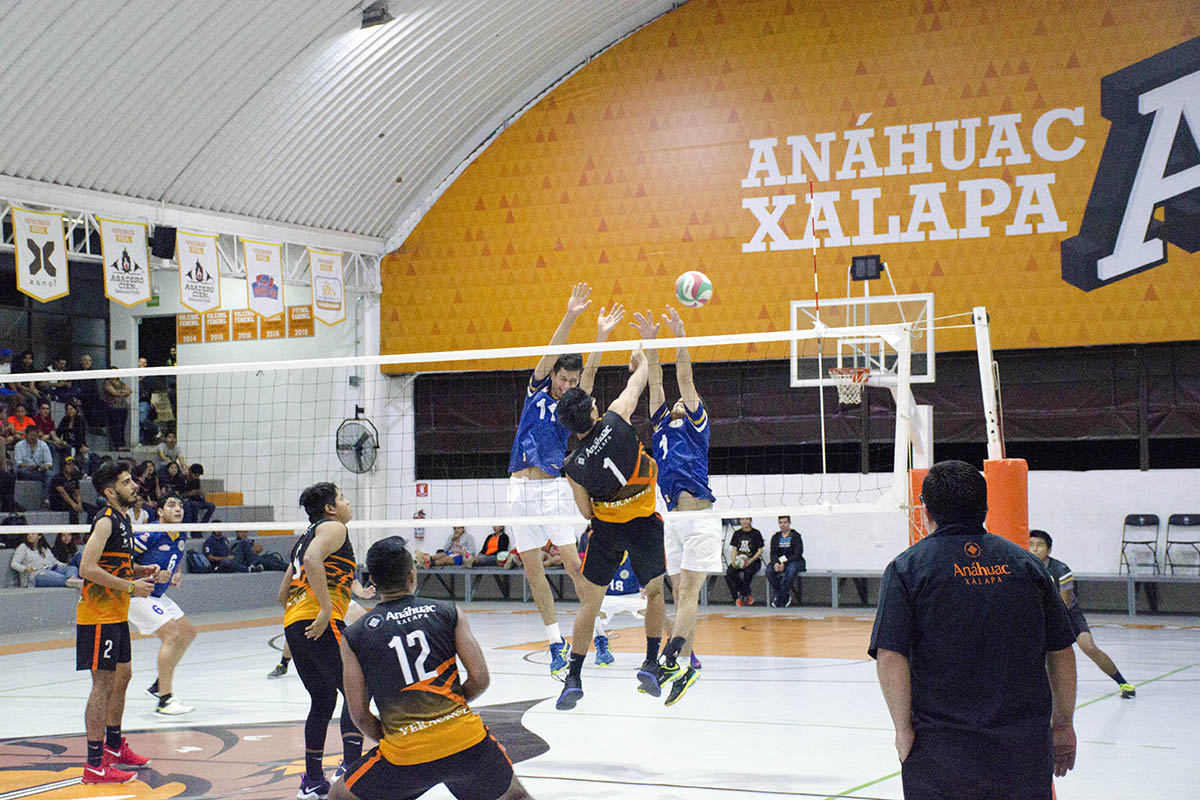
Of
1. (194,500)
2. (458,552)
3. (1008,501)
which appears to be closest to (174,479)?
(194,500)

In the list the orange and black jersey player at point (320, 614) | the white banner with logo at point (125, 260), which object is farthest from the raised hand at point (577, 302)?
the white banner with logo at point (125, 260)

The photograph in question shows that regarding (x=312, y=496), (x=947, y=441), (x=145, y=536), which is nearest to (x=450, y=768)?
(x=312, y=496)

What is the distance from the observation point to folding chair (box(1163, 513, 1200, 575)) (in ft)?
56.2

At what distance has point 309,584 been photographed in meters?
6.53

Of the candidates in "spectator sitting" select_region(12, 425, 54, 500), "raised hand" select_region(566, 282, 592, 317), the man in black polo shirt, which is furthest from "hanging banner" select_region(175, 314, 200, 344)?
the man in black polo shirt

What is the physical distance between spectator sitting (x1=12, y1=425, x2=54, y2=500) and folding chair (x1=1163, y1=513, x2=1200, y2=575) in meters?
16.1

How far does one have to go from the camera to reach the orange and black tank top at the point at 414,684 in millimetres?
4539

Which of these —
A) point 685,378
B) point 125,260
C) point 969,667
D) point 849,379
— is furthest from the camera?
point 125,260

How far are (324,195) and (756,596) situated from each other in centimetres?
959

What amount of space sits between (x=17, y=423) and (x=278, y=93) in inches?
258

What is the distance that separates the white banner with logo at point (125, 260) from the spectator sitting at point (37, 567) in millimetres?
3559

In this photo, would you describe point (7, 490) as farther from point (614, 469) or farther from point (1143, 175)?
point (1143, 175)

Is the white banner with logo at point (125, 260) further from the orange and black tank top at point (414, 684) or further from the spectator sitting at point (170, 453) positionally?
the orange and black tank top at point (414, 684)

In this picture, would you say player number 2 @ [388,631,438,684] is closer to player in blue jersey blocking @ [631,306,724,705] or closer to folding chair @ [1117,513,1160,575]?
player in blue jersey blocking @ [631,306,724,705]
